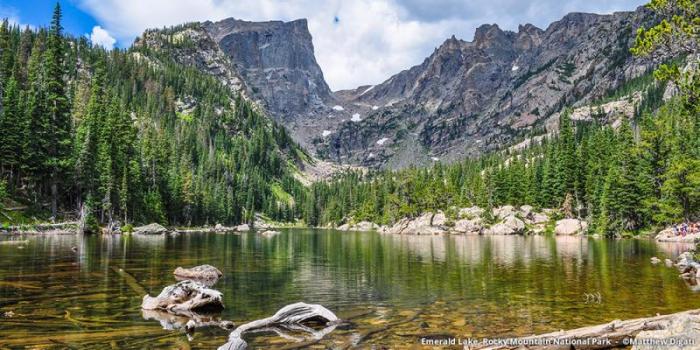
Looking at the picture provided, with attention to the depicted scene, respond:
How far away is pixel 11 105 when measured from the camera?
7944cm

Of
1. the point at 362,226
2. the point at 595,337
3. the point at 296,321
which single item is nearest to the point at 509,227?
the point at 362,226

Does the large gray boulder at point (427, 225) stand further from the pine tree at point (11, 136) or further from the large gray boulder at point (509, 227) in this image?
the pine tree at point (11, 136)

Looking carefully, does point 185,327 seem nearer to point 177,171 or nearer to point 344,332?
point 344,332

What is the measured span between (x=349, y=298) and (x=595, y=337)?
1340cm

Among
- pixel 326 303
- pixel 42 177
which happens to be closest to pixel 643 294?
pixel 326 303

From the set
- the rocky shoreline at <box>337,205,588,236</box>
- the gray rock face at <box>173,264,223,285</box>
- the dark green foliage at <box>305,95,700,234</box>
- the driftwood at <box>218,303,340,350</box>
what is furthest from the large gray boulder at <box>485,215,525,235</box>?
the driftwood at <box>218,303,340,350</box>

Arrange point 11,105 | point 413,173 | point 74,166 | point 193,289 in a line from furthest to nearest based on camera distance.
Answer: point 413,173 → point 74,166 → point 11,105 → point 193,289

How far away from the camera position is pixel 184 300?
20.0 metres

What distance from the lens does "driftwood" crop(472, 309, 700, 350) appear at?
1146cm

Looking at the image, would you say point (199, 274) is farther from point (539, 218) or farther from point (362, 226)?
point (362, 226)

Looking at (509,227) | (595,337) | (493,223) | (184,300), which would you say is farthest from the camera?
(493,223)

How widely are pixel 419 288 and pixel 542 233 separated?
9982 cm

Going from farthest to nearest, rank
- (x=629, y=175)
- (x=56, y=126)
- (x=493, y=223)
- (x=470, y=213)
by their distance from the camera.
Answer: (x=470, y=213), (x=493, y=223), (x=629, y=175), (x=56, y=126)

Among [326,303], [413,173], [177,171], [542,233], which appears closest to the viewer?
[326,303]
